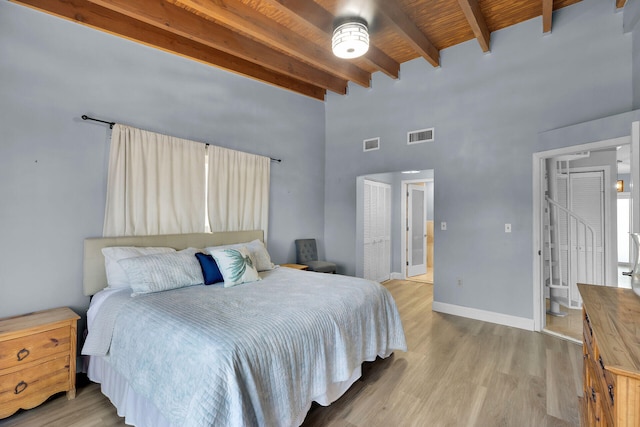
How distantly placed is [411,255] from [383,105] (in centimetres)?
314

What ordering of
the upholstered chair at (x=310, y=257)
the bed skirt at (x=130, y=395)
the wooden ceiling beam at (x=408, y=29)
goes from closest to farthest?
the bed skirt at (x=130, y=395) → the wooden ceiling beam at (x=408, y=29) → the upholstered chair at (x=310, y=257)

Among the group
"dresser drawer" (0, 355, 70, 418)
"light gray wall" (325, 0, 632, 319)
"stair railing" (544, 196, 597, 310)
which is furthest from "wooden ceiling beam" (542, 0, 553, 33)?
"dresser drawer" (0, 355, 70, 418)

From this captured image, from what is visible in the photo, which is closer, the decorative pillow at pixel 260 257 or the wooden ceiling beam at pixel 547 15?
the wooden ceiling beam at pixel 547 15

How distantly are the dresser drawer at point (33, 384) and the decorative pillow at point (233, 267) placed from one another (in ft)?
4.09

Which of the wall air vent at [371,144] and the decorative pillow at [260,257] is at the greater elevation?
the wall air vent at [371,144]

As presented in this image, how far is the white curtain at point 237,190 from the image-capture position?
3.62 metres

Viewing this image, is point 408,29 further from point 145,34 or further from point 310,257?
point 310,257

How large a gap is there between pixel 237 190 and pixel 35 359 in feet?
7.99

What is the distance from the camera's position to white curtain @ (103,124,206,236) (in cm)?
281

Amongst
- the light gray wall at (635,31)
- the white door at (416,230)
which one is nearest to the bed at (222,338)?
the light gray wall at (635,31)

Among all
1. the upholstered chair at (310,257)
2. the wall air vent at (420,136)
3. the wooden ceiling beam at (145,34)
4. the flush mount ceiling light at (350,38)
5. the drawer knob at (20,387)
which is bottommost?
the drawer knob at (20,387)

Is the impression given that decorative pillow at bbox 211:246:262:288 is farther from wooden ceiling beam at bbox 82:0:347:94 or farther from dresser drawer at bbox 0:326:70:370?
wooden ceiling beam at bbox 82:0:347:94

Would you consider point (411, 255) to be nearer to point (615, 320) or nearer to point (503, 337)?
point (503, 337)

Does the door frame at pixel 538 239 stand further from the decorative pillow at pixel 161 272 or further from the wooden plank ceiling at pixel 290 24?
the decorative pillow at pixel 161 272
